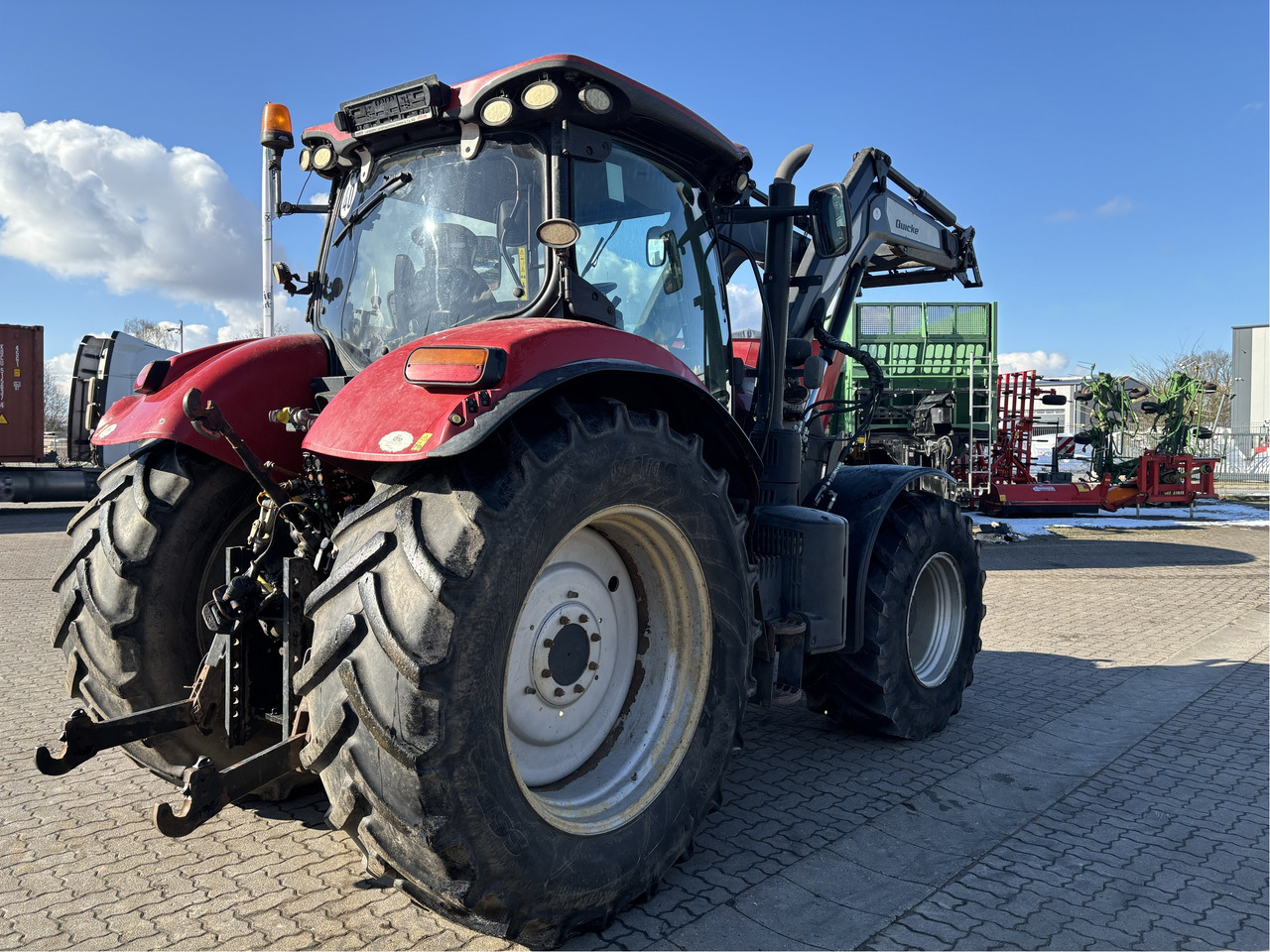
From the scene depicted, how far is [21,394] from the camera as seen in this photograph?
1656cm

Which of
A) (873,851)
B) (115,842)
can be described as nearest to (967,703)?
(873,851)

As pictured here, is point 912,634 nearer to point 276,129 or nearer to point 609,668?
point 609,668

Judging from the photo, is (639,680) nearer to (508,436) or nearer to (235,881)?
(508,436)

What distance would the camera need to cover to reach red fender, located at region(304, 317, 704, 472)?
2236 mm

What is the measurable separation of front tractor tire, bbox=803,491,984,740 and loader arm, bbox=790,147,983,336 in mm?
1238

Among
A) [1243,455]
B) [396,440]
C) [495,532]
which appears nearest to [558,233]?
[396,440]

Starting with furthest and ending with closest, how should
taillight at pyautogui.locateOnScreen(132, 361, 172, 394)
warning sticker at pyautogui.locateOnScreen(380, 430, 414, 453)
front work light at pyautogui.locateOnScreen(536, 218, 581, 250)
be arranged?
taillight at pyautogui.locateOnScreen(132, 361, 172, 394)
front work light at pyautogui.locateOnScreen(536, 218, 581, 250)
warning sticker at pyautogui.locateOnScreen(380, 430, 414, 453)

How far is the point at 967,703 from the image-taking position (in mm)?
5203

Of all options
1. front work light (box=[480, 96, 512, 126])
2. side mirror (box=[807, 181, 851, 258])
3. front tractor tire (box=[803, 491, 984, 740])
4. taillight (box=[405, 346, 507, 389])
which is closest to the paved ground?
front tractor tire (box=[803, 491, 984, 740])

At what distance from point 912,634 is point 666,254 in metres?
2.47

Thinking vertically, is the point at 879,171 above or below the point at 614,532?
above

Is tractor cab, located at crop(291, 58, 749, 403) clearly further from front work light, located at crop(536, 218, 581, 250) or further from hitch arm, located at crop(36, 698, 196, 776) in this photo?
hitch arm, located at crop(36, 698, 196, 776)

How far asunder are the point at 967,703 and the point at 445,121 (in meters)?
4.17

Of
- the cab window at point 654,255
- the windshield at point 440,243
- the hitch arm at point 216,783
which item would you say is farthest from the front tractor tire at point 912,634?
the hitch arm at point 216,783
